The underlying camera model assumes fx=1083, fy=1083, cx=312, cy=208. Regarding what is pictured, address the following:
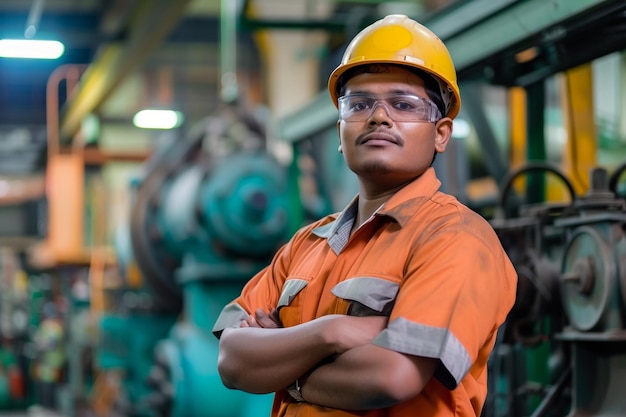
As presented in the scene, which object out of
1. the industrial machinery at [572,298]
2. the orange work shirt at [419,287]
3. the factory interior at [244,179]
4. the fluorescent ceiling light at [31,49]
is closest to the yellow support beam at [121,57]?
the factory interior at [244,179]

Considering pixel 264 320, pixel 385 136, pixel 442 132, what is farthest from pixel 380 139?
pixel 264 320

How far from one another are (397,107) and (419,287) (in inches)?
15.8

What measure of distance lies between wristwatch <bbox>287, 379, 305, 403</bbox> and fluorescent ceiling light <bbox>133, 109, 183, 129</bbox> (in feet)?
44.3

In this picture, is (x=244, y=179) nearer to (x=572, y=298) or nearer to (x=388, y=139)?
(x=572, y=298)

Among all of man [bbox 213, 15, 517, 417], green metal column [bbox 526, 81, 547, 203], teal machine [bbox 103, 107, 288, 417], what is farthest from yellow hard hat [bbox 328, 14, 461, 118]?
teal machine [bbox 103, 107, 288, 417]

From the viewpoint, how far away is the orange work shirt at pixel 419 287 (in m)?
1.88

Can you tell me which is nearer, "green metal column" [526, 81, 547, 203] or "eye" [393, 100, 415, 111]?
"eye" [393, 100, 415, 111]

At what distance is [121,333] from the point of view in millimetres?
10172

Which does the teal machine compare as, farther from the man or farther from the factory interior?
the man

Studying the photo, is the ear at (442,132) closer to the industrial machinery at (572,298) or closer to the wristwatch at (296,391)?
the wristwatch at (296,391)

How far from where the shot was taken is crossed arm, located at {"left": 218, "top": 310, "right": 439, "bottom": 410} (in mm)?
1870

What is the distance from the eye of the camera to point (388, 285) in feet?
6.61

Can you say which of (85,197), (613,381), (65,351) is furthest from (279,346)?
(85,197)

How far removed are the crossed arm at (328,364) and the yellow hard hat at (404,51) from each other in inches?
20.3
